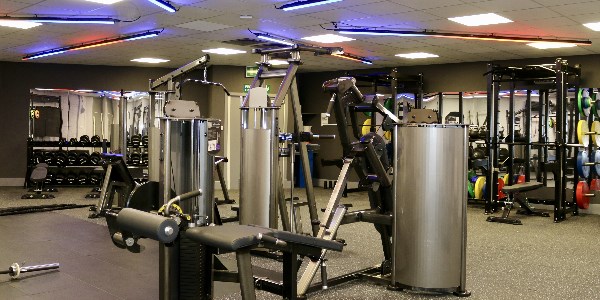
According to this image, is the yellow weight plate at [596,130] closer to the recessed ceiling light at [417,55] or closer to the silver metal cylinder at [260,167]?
the recessed ceiling light at [417,55]

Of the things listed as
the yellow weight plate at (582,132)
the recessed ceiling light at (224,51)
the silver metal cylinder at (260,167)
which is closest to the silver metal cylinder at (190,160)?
the silver metal cylinder at (260,167)

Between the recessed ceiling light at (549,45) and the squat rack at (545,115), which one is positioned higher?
the recessed ceiling light at (549,45)

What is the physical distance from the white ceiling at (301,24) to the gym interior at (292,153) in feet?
0.17

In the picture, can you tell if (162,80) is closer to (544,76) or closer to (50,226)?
(50,226)

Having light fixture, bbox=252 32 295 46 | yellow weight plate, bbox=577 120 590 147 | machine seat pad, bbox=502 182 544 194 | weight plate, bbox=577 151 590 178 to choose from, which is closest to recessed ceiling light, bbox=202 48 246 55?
light fixture, bbox=252 32 295 46

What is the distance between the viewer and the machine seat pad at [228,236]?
89.0 inches

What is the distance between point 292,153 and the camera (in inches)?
179

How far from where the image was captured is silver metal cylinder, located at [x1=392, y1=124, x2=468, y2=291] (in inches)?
151

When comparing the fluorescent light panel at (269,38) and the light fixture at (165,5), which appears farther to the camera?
the fluorescent light panel at (269,38)

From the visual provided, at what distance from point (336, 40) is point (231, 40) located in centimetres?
163

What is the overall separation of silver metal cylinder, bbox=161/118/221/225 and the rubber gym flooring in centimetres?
63

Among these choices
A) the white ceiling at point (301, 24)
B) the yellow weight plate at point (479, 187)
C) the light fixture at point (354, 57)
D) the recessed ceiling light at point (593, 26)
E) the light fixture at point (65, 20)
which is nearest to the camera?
the white ceiling at point (301, 24)

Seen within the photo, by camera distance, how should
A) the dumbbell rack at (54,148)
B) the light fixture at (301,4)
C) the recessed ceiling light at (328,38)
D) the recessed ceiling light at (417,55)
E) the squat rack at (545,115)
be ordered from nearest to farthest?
the light fixture at (301,4)
the squat rack at (545,115)
the recessed ceiling light at (328,38)
the recessed ceiling light at (417,55)
the dumbbell rack at (54,148)

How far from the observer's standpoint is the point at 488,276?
181 inches
